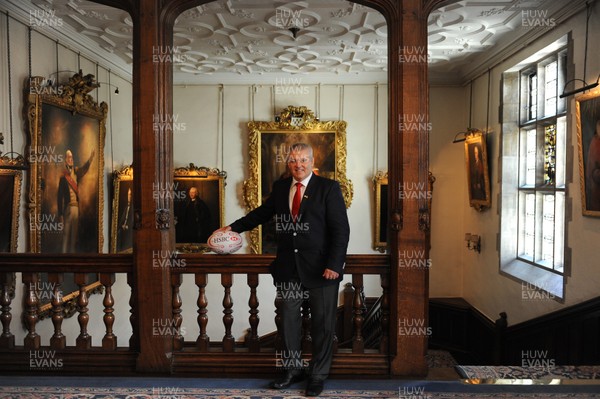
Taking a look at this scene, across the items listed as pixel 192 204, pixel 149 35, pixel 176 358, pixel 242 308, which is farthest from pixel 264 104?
pixel 176 358

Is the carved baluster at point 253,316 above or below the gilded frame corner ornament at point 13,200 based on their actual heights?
below

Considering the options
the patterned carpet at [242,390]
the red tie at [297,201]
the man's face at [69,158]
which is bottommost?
the patterned carpet at [242,390]

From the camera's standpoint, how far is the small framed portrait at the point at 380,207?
9139 mm

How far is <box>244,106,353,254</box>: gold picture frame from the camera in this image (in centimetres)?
909

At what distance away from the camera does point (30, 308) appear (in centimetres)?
376

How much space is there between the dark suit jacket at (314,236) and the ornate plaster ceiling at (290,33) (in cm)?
130

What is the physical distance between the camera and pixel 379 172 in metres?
9.20

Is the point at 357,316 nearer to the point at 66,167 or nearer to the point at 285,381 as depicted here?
the point at 285,381

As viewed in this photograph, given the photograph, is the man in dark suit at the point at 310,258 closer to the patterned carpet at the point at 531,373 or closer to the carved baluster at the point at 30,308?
the patterned carpet at the point at 531,373

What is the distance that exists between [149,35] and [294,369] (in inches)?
107

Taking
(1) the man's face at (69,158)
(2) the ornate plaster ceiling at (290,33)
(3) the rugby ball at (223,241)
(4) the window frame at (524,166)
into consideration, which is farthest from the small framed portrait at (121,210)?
(4) the window frame at (524,166)

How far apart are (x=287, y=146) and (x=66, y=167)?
14.0 ft

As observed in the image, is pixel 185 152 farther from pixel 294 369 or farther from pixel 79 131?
pixel 294 369

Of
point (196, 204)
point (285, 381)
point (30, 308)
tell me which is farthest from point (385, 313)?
point (196, 204)
